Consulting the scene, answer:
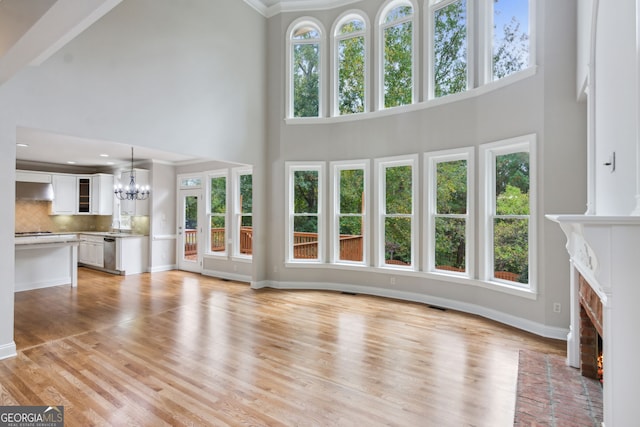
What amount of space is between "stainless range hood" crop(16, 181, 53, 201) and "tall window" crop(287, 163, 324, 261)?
6.33 m

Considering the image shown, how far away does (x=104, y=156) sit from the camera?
736cm

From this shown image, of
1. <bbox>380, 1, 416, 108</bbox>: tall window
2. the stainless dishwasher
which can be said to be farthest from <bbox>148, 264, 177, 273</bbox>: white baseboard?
<bbox>380, 1, 416, 108</bbox>: tall window

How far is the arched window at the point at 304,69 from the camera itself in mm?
6609

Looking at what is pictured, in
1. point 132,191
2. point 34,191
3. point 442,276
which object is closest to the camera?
point 442,276

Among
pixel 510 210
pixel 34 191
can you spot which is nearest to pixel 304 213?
pixel 510 210

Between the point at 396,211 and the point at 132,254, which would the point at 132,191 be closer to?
the point at 132,254

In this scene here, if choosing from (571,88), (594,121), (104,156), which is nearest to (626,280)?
(594,121)

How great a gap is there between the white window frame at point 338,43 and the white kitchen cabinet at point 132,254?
18.1 feet

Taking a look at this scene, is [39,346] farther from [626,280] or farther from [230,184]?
[626,280]

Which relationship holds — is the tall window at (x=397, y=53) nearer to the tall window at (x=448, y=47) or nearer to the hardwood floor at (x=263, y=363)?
the tall window at (x=448, y=47)

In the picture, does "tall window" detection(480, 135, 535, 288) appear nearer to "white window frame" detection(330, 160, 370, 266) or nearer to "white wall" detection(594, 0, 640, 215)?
"white wall" detection(594, 0, 640, 215)

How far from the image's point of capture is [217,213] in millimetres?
7926

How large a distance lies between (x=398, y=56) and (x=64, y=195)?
8.68 m

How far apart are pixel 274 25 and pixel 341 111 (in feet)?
7.29
